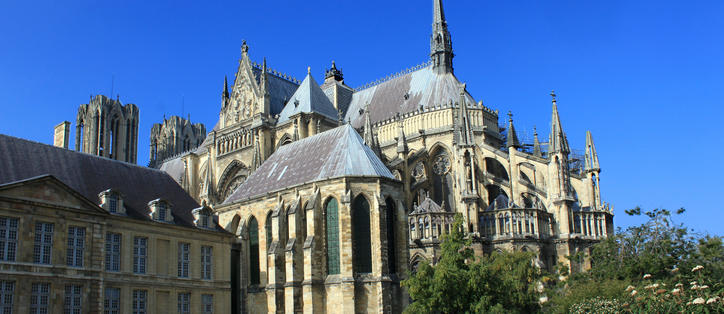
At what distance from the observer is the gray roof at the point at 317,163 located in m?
35.3

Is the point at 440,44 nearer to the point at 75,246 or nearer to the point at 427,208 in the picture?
the point at 427,208

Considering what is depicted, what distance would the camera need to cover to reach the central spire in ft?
177

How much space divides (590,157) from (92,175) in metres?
27.6

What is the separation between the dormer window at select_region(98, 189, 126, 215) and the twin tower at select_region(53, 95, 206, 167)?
44810mm

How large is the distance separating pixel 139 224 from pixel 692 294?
21262 millimetres

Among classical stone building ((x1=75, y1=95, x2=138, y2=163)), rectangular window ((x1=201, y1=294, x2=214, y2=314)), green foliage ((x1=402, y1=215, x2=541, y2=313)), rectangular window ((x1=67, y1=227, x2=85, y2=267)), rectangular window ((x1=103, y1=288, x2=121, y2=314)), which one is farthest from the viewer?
classical stone building ((x1=75, y1=95, x2=138, y2=163))

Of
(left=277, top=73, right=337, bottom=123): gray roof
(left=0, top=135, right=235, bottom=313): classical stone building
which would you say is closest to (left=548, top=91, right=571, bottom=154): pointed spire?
(left=277, top=73, right=337, bottom=123): gray roof

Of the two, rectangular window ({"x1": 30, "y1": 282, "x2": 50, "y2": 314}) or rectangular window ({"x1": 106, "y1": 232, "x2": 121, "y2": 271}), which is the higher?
rectangular window ({"x1": 106, "y1": 232, "x2": 121, "y2": 271})

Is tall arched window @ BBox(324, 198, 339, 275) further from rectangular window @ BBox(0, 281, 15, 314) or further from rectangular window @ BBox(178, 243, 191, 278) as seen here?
rectangular window @ BBox(0, 281, 15, 314)

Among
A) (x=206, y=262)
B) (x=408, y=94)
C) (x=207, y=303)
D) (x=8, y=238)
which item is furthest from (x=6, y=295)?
(x=408, y=94)

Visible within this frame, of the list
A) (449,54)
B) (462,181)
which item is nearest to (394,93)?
(449,54)

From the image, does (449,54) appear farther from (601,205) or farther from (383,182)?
(383,182)

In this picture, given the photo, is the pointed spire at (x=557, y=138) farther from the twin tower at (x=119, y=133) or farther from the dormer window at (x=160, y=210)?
the twin tower at (x=119, y=133)

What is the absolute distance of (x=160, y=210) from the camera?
3228 cm
